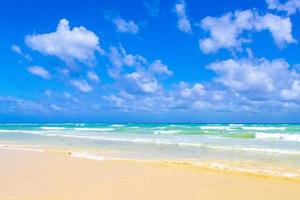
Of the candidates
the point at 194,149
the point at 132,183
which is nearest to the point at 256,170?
the point at 132,183

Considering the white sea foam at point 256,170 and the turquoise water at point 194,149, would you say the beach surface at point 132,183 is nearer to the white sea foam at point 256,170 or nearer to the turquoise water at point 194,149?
the white sea foam at point 256,170

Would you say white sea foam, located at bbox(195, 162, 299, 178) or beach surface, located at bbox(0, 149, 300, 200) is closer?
beach surface, located at bbox(0, 149, 300, 200)

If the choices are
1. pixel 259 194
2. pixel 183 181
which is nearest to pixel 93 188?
pixel 183 181

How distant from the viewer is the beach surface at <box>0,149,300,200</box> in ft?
22.9

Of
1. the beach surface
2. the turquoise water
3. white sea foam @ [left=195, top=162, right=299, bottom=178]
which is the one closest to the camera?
the beach surface

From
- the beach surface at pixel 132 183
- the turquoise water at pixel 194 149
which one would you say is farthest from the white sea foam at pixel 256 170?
the beach surface at pixel 132 183

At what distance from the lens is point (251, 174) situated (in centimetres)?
946

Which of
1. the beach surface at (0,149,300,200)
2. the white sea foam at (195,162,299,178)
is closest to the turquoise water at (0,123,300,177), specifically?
the white sea foam at (195,162,299,178)

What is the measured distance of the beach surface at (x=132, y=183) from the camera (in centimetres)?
697

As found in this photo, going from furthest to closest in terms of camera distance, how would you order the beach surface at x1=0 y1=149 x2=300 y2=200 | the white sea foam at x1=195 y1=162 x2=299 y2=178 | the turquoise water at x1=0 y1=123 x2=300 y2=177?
the turquoise water at x1=0 y1=123 x2=300 y2=177, the white sea foam at x1=195 y1=162 x2=299 y2=178, the beach surface at x1=0 y1=149 x2=300 y2=200

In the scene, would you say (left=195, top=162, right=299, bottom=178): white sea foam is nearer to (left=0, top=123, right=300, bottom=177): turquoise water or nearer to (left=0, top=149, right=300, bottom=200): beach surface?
(left=0, top=123, right=300, bottom=177): turquoise water

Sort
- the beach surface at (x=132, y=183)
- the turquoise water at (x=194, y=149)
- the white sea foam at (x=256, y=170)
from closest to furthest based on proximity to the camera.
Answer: the beach surface at (x=132, y=183), the white sea foam at (x=256, y=170), the turquoise water at (x=194, y=149)

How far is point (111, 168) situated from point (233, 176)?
340cm

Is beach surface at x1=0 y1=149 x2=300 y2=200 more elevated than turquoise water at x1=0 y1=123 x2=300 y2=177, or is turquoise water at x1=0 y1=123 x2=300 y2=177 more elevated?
turquoise water at x1=0 y1=123 x2=300 y2=177
